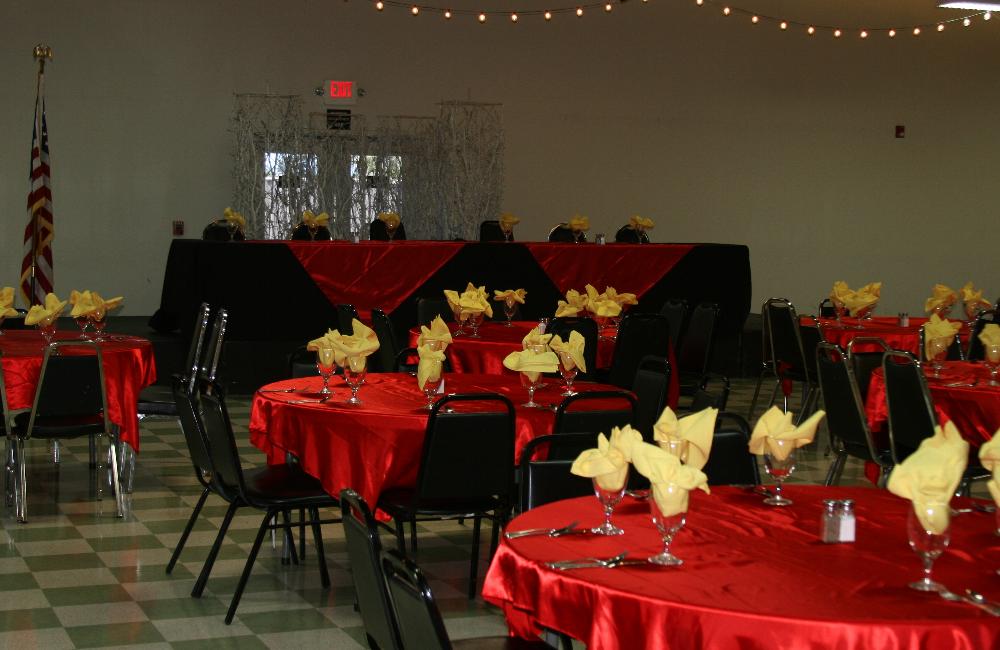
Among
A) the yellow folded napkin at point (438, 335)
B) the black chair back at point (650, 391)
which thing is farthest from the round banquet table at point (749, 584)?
the yellow folded napkin at point (438, 335)

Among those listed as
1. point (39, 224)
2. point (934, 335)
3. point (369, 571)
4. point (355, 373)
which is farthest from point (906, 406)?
point (39, 224)

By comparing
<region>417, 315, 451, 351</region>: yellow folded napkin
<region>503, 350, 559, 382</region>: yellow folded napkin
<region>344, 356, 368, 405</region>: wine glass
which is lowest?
<region>344, 356, 368, 405</region>: wine glass

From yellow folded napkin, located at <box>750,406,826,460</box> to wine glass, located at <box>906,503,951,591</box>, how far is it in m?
0.68

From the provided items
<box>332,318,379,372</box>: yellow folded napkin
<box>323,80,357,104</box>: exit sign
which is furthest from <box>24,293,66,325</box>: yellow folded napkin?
<box>323,80,357,104</box>: exit sign

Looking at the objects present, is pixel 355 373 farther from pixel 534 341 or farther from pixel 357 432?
pixel 534 341

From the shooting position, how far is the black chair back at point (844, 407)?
5645 mm

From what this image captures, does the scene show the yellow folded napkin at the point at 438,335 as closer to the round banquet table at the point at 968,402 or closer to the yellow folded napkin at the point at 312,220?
the round banquet table at the point at 968,402

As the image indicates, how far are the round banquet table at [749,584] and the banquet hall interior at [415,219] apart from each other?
1.36 metres

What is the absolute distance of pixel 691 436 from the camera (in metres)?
2.97

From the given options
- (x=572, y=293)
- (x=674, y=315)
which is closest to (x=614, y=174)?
(x=674, y=315)

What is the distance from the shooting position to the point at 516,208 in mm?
14461

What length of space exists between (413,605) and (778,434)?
4.04 ft

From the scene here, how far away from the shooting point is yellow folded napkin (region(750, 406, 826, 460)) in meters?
3.12

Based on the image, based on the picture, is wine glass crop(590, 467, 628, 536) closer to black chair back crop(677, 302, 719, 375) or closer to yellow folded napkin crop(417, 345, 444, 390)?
yellow folded napkin crop(417, 345, 444, 390)
